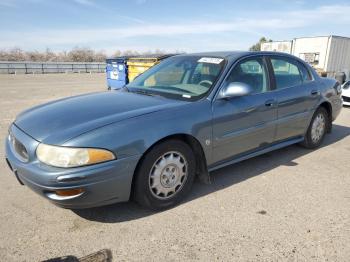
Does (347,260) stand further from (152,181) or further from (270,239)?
(152,181)

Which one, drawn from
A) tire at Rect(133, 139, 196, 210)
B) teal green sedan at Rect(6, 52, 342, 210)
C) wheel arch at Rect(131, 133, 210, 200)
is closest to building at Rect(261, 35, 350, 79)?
teal green sedan at Rect(6, 52, 342, 210)

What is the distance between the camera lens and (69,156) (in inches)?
98.4

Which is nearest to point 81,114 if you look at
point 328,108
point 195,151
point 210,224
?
point 195,151

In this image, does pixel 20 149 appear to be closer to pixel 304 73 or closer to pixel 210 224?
pixel 210 224

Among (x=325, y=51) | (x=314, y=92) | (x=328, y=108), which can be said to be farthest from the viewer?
(x=325, y=51)

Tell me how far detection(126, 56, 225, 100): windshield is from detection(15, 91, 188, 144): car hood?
0.24m

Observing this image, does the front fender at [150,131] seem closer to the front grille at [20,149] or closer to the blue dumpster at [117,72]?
the front grille at [20,149]

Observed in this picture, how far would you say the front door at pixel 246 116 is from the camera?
3408 mm

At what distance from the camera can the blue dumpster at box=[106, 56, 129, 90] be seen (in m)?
12.3

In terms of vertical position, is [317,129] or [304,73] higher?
[304,73]

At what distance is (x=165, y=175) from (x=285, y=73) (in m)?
2.49

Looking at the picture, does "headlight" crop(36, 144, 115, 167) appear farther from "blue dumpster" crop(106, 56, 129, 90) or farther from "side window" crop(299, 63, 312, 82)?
"blue dumpster" crop(106, 56, 129, 90)

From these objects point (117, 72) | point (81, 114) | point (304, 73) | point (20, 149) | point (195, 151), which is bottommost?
point (195, 151)

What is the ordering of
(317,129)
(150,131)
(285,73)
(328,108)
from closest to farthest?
1. (150,131)
2. (285,73)
3. (317,129)
4. (328,108)
